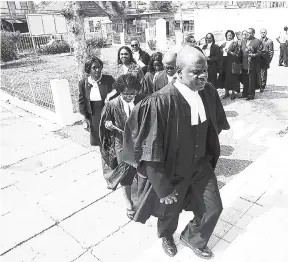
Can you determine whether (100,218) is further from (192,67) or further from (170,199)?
(192,67)

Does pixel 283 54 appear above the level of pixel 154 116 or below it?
below

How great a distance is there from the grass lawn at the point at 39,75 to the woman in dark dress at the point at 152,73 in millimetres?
3508

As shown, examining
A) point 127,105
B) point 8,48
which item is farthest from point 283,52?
point 8,48

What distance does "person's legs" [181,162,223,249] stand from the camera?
261 centimetres

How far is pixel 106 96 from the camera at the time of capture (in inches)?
171

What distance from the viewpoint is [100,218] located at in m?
Answer: 3.86

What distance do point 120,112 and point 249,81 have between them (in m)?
6.15

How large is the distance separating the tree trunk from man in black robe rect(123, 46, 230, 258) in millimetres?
6577

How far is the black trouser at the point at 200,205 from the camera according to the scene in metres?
2.62

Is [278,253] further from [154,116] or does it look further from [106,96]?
[106,96]

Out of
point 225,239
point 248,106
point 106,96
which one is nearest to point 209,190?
point 225,239

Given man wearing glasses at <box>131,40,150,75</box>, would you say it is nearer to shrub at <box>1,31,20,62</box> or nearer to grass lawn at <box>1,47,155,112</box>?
grass lawn at <box>1,47,155,112</box>

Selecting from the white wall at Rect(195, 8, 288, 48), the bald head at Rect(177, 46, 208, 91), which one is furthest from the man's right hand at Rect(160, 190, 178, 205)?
the white wall at Rect(195, 8, 288, 48)

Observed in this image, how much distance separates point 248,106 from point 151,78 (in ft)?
13.0
